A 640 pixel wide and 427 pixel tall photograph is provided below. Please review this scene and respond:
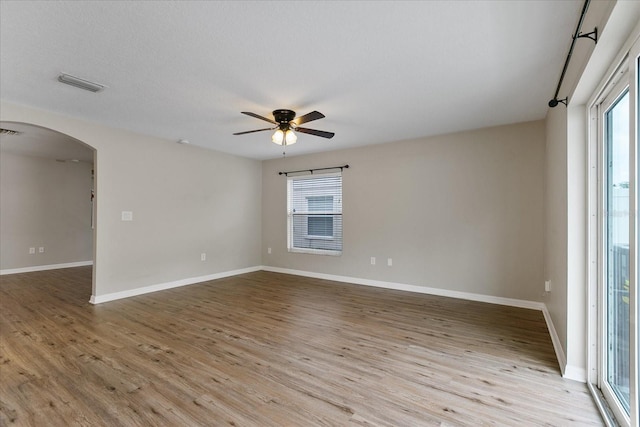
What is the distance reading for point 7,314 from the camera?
3.60 metres

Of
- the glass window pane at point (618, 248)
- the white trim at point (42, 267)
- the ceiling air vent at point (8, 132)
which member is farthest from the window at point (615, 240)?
the white trim at point (42, 267)

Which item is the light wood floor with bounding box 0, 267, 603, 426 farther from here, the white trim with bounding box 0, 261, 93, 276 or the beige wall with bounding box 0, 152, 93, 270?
the beige wall with bounding box 0, 152, 93, 270

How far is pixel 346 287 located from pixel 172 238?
3001 millimetres

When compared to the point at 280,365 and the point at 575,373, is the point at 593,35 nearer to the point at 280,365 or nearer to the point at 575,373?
the point at 575,373

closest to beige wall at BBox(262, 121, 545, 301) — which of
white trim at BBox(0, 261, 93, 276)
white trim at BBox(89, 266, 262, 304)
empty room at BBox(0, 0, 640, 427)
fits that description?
empty room at BBox(0, 0, 640, 427)

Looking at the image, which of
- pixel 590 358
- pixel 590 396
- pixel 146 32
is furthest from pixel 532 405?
pixel 146 32

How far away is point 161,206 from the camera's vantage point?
15.8 ft

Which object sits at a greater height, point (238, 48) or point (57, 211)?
point (238, 48)

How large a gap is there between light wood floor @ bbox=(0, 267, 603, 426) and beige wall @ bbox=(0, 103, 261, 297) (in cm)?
72

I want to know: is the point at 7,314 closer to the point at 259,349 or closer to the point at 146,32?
the point at 259,349

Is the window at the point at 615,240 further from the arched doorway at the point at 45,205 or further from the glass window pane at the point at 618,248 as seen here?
the arched doorway at the point at 45,205

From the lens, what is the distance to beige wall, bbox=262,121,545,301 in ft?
12.7

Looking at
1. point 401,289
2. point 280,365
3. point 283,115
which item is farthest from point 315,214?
point 280,365

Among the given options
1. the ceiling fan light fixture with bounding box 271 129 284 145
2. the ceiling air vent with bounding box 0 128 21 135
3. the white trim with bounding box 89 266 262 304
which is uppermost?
the ceiling air vent with bounding box 0 128 21 135
